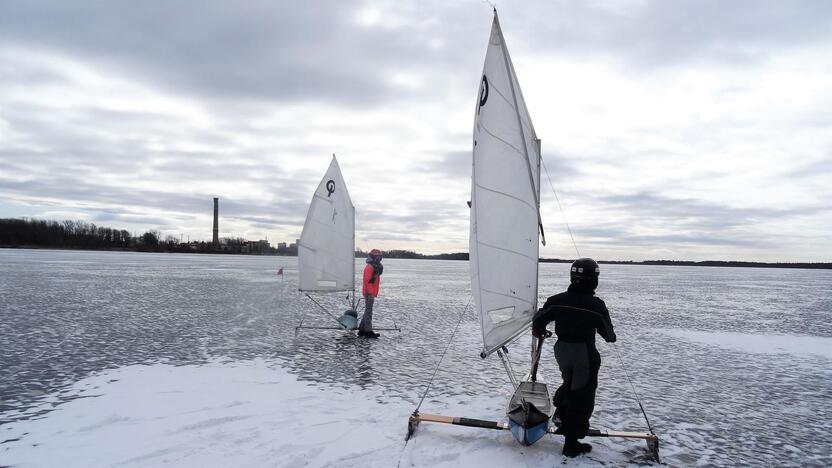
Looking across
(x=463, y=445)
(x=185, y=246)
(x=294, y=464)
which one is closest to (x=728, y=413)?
(x=463, y=445)

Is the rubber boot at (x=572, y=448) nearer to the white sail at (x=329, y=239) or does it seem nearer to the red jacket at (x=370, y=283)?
the red jacket at (x=370, y=283)

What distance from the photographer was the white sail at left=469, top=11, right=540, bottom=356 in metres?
6.71

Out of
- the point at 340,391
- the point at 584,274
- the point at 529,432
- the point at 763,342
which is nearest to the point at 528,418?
the point at 529,432

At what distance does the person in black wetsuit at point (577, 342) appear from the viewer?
597 cm

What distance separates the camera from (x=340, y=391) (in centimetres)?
905

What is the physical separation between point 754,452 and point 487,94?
5.94 m

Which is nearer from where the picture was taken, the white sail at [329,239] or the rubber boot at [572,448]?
the rubber boot at [572,448]

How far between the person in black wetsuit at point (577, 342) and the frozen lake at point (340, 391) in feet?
1.76

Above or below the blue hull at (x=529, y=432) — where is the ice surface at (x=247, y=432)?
below

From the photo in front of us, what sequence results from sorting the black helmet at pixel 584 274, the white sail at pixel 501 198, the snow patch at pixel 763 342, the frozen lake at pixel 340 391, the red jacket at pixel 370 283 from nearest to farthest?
the black helmet at pixel 584 274 → the frozen lake at pixel 340 391 → the white sail at pixel 501 198 → the red jacket at pixel 370 283 → the snow patch at pixel 763 342

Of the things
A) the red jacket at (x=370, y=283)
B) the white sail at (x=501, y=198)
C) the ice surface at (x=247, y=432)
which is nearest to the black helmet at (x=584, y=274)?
the white sail at (x=501, y=198)

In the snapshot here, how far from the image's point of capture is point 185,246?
197750mm

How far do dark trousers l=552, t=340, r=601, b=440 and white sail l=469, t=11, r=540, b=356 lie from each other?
3.83 ft

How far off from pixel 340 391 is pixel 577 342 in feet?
15.3
